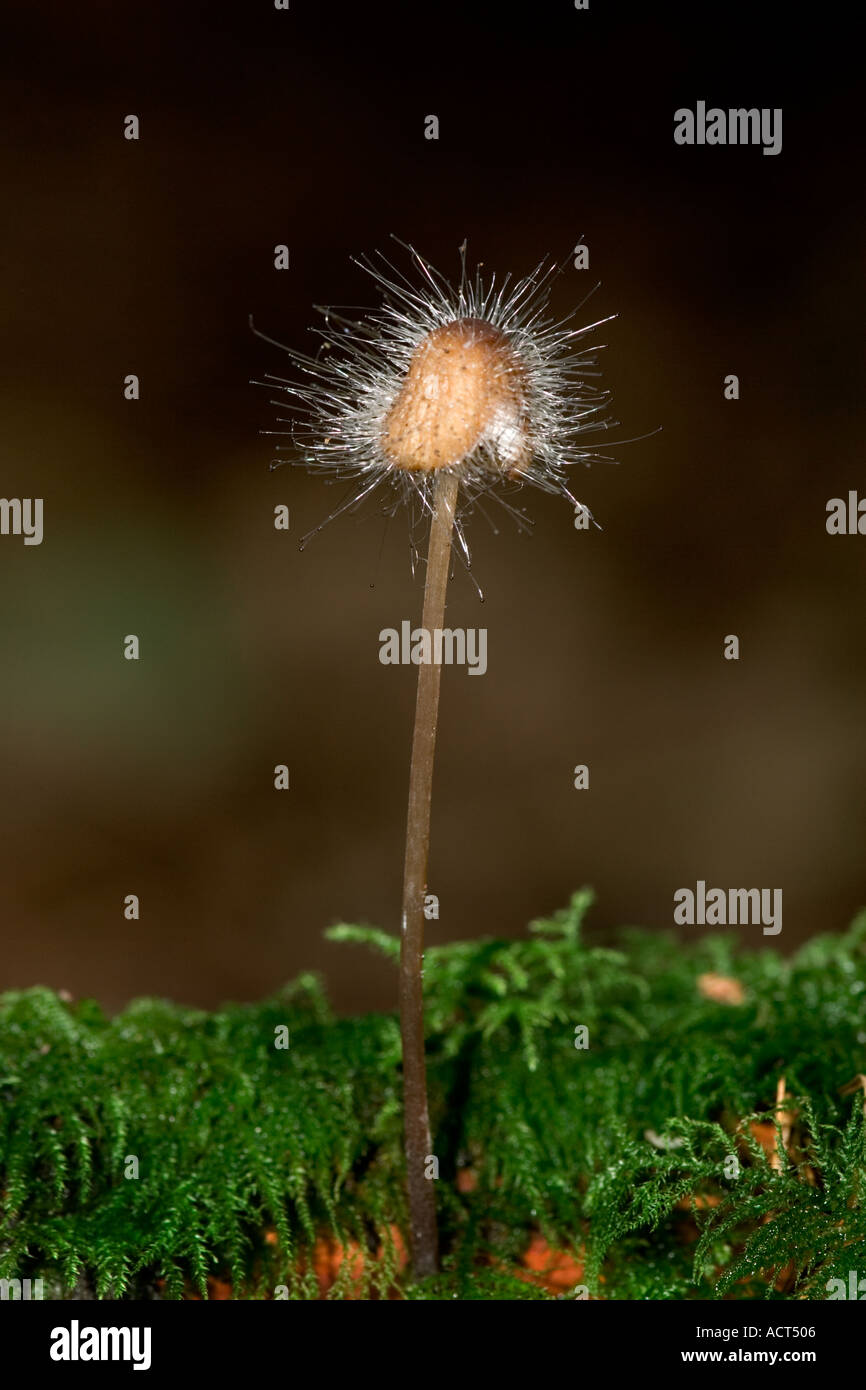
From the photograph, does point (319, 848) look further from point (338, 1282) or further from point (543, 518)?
point (338, 1282)

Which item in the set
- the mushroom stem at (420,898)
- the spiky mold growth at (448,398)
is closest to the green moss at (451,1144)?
the mushroom stem at (420,898)

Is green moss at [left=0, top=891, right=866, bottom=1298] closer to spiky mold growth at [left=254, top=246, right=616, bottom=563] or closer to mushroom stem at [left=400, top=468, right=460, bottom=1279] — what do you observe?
mushroom stem at [left=400, top=468, right=460, bottom=1279]

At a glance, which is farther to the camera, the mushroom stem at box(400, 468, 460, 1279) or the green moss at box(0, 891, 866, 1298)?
the green moss at box(0, 891, 866, 1298)

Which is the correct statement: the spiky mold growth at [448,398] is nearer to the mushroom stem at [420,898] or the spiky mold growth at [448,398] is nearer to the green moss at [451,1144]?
the mushroom stem at [420,898]

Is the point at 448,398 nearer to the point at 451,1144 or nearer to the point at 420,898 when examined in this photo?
→ the point at 420,898

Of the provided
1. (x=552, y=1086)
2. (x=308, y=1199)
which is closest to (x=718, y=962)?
(x=552, y=1086)

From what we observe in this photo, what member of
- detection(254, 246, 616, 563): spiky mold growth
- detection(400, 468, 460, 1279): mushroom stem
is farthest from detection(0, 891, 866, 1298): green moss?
detection(254, 246, 616, 563): spiky mold growth

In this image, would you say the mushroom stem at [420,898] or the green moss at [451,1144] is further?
the green moss at [451,1144]

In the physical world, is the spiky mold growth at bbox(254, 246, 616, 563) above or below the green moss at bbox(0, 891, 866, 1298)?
above
